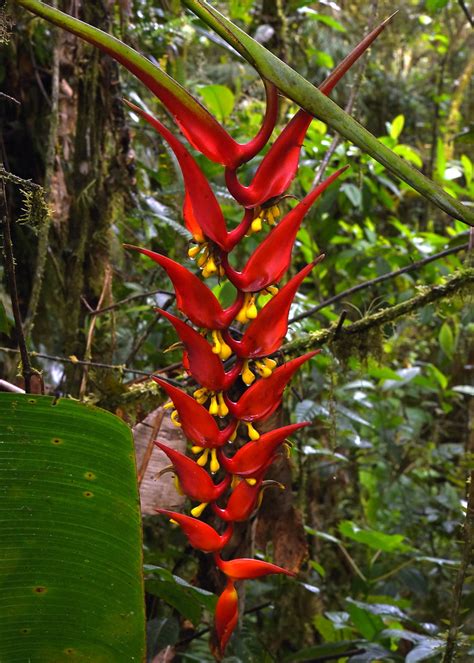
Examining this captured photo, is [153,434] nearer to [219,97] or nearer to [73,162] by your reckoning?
[73,162]

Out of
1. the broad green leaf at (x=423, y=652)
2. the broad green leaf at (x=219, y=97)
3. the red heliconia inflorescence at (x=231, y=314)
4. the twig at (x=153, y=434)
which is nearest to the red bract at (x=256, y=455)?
the red heliconia inflorescence at (x=231, y=314)

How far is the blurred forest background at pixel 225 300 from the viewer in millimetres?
1266

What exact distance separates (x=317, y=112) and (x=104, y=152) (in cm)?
111

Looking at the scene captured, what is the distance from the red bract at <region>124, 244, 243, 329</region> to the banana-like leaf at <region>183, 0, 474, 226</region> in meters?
0.21

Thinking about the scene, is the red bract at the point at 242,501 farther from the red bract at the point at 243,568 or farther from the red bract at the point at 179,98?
the red bract at the point at 179,98

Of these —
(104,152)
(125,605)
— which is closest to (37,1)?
(125,605)

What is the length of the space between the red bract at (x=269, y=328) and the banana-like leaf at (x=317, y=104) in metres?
0.17

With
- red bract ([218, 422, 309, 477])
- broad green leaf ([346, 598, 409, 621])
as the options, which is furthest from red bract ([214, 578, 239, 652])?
broad green leaf ([346, 598, 409, 621])

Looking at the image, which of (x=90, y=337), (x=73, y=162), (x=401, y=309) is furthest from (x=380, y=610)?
(x=73, y=162)

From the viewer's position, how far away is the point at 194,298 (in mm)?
700

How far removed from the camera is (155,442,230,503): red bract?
723 millimetres

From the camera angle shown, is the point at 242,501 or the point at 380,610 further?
the point at 380,610

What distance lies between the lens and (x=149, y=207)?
1.86m

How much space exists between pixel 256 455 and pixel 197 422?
76 mm
